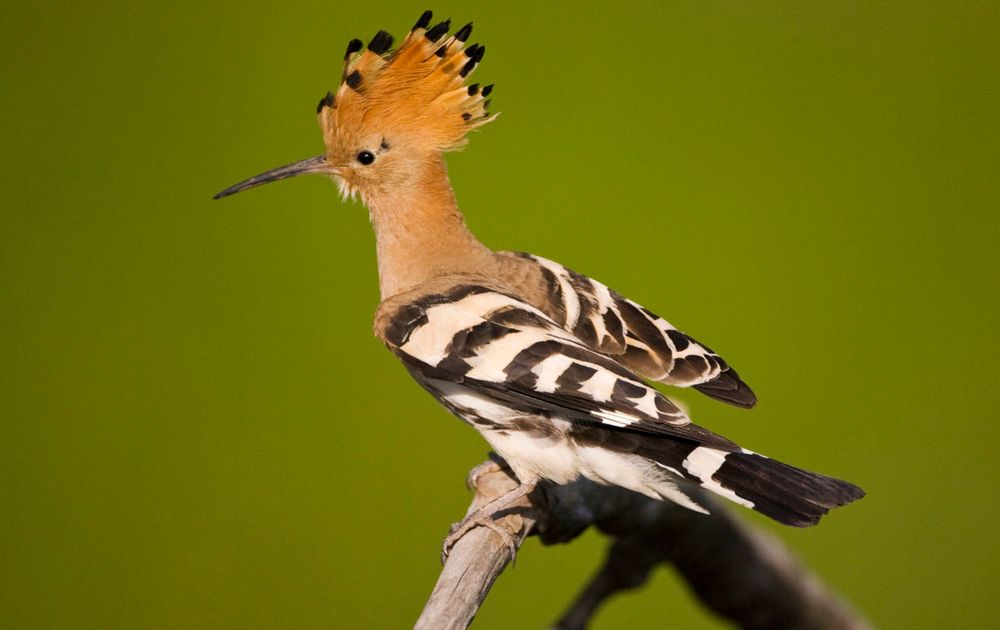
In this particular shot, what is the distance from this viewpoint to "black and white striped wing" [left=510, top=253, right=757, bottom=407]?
1.74 m

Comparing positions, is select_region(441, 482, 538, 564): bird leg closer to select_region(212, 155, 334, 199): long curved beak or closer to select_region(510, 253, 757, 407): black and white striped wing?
select_region(510, 253, 757, 407): black and white striped wing

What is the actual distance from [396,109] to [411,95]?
4 centimetres

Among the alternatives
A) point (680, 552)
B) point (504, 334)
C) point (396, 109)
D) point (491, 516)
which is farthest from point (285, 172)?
point (680, 552)

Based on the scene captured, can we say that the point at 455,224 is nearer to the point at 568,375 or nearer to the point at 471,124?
the point at 471,124

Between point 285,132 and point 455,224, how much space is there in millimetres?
730

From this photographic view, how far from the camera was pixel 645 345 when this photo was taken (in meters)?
1.77

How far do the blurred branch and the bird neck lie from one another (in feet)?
1.09

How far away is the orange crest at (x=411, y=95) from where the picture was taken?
6.14ft

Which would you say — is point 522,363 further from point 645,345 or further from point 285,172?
point 285,172

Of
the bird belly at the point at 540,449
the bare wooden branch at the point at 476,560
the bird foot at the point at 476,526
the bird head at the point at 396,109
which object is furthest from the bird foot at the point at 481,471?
the bird head at the point at 396,109

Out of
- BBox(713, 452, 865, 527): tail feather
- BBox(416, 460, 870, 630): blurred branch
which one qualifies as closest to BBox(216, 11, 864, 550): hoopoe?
BBox(713, 452, 865, 527): tail feather

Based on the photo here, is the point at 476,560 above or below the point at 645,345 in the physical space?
below

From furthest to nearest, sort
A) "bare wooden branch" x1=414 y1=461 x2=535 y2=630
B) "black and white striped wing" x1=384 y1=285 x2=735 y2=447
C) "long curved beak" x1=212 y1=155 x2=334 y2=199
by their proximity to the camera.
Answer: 1. "long curved beak" x1=212 y1=155 x2=334 y2=199
2. "black and white striped wing" x1=384 y1=285 x2=735 y2=447
3. "bare wooden branch" x1=414 y1=461 x2=535 y2=630

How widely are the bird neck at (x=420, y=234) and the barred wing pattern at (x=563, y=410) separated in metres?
0.16
